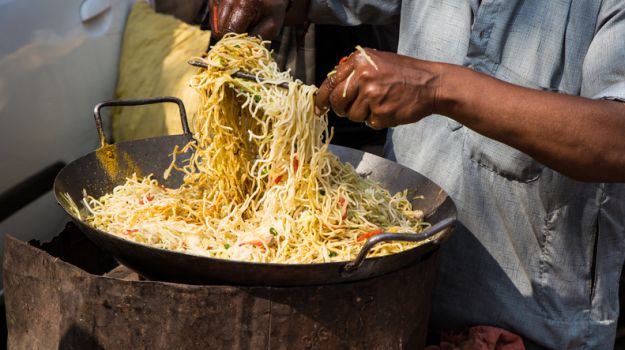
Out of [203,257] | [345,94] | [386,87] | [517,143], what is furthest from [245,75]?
[517,143]

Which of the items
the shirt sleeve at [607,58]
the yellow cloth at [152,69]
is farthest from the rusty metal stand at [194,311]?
the yellow cloth at [152,69]

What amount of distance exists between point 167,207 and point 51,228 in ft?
5.19

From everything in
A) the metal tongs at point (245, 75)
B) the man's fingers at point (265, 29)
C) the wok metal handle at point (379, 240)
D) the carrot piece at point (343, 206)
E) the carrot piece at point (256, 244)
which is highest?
the man's fingers at point (265, 29)

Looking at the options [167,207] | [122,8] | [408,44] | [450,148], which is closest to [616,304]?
[450,148]

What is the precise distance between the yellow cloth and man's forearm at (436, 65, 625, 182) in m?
2.72

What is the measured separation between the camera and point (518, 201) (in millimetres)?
3287

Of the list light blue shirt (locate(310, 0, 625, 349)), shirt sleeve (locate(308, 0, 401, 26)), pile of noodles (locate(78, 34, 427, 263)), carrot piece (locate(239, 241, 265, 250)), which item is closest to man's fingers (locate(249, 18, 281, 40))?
pile of noodles (locate(78, 34, 427, 263))

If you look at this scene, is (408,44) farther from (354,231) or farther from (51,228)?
(51,228)

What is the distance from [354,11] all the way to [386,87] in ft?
4.90

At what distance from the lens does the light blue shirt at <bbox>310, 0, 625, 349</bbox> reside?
124 inches

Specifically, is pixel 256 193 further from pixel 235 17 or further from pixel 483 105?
pixel 483 105

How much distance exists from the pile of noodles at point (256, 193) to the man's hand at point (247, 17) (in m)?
0.14

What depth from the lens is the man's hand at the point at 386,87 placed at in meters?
2.55

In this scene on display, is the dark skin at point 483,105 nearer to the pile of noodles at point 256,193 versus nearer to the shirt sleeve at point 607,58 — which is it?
the shirt sleeve at point 607,58
